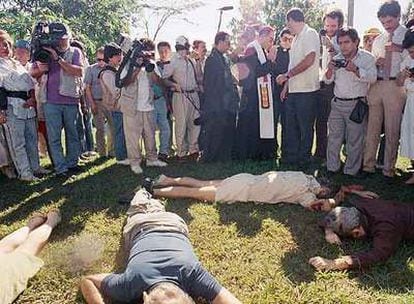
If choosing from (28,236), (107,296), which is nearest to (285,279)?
(107,296)

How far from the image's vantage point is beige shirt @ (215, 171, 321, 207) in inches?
191

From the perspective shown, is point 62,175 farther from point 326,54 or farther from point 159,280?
point 326,54

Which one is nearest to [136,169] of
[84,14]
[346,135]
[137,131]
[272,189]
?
[137,131]

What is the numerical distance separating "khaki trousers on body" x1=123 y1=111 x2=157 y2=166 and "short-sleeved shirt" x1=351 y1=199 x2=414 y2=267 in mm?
3408

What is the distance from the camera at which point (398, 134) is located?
5555 millimetres

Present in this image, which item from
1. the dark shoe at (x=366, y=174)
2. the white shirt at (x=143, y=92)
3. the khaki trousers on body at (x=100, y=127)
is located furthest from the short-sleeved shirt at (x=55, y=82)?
the dark shoe at (x=366, y=174)

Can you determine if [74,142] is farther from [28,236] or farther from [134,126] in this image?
[28,236]

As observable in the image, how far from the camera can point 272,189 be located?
16.0 ft

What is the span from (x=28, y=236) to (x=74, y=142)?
2.59 meters

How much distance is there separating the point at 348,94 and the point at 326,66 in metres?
0.84

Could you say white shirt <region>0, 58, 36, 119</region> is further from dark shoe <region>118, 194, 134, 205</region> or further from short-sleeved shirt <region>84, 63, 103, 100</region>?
dark shoe <region>118, 194, 134, 205</region>

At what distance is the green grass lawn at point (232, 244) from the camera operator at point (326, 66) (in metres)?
1.11

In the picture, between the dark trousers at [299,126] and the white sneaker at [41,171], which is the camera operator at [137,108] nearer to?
the white sneaker at [41,171]

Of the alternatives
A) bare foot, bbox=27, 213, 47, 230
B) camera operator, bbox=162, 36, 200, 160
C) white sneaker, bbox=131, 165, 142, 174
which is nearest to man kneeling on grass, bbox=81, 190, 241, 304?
bare foot, bbox=27, 213, 47, 230
